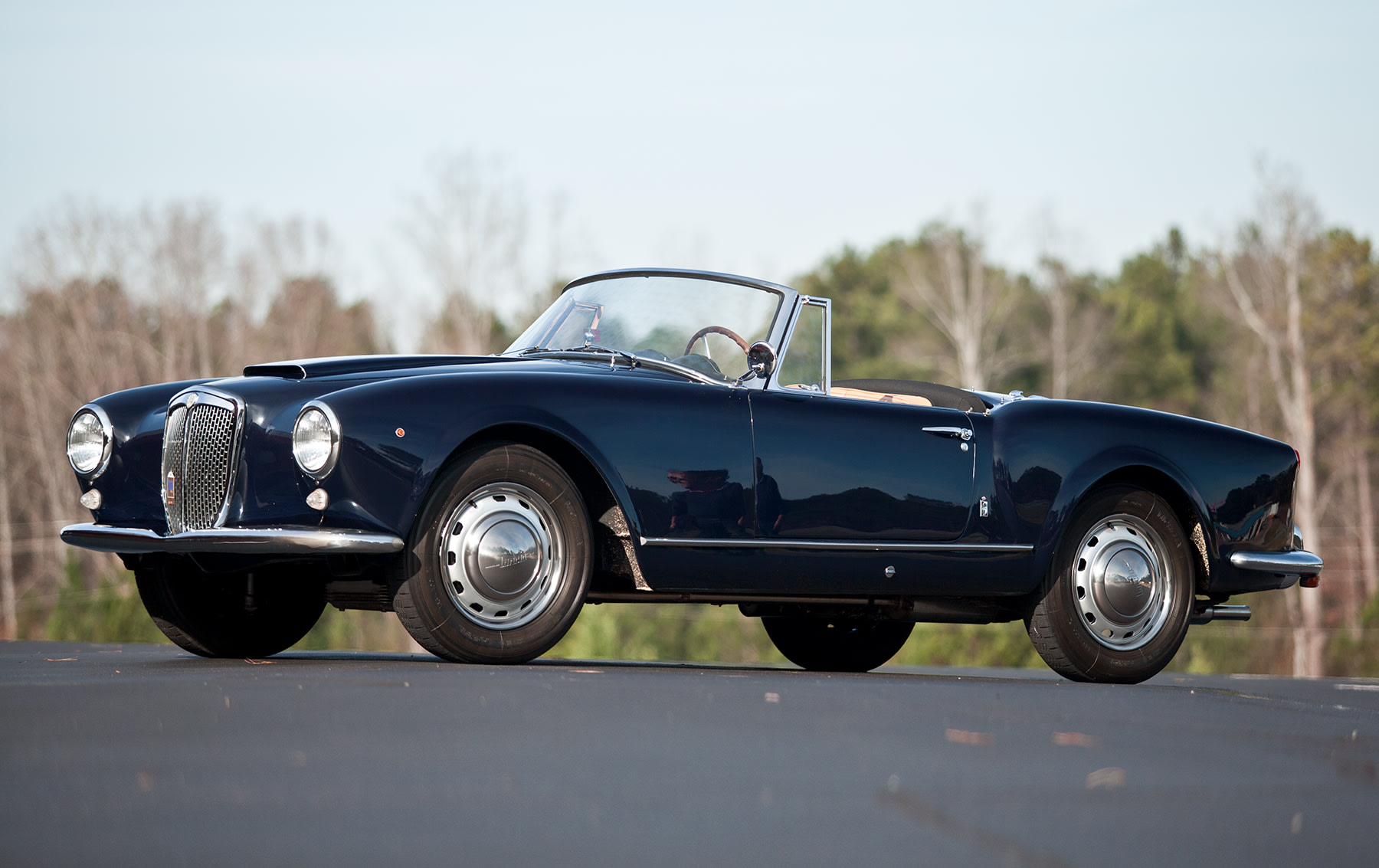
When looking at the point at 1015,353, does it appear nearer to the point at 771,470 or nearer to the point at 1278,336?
the point at 1278,336

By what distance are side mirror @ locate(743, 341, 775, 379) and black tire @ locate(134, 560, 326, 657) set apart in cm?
199

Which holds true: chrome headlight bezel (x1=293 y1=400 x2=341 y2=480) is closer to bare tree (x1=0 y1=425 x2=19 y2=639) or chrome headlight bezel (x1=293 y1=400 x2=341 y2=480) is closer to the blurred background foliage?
the blurred background foliage

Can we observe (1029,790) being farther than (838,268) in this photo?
No

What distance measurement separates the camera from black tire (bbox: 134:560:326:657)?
6320mm

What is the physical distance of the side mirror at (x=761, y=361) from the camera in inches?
257

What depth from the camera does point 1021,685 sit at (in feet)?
18.6

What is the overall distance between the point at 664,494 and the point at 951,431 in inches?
58.2

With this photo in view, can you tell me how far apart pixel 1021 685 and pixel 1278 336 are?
42518 mm

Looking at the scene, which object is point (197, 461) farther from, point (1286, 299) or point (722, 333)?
point (1286, 299)

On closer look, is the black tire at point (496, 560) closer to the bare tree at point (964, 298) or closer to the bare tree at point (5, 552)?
the bare tree at point (964, 298)

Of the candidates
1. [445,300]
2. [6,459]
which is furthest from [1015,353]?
[6,459]

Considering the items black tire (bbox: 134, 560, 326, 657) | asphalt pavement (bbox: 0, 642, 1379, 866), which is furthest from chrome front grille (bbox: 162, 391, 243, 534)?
asphalt pavement (bbox: 0, 642, 1379, 866)

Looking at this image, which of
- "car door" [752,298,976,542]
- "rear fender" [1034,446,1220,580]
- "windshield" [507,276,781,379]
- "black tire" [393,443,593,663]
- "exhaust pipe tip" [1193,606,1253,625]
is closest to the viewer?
"black tire" [393,443,593,663]

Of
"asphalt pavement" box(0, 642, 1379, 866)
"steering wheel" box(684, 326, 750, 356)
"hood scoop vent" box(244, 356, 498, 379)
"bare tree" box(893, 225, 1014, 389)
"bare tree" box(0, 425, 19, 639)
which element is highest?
"bare tree" box(893, 225, 1014, 389)
